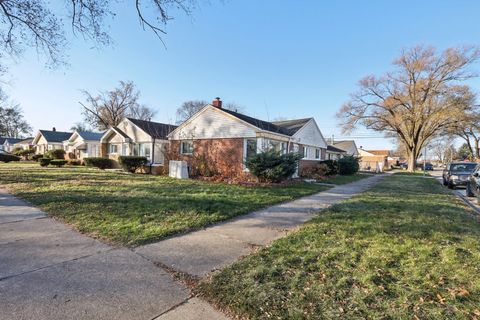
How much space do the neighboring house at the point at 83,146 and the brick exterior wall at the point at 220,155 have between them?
55.8 ft

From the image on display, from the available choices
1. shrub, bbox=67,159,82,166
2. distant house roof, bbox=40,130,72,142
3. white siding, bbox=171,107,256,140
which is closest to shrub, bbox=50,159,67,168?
shrub, bbox=67,159,82,166

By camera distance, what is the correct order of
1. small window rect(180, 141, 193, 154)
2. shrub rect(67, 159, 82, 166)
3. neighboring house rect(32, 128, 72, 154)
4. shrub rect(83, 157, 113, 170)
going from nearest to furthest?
1. small window rect(180, 141, 193, 154)
2. shrub rect(83, 157, 113, 170)
3. shrub rect(67, 159, 82, 166)
4. neighboring house rect(32, 128, 72, 154)

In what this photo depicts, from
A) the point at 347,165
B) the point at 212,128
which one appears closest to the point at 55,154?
the point at 212,128

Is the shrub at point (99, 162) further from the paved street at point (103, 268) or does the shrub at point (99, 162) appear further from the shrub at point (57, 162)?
the paved street at point (103, 268)

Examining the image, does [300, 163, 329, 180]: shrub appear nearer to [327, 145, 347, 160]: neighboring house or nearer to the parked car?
the parked car

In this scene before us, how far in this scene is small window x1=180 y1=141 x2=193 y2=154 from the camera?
18172mm

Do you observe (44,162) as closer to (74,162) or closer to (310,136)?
(74,162)

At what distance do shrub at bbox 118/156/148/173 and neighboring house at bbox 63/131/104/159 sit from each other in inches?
445

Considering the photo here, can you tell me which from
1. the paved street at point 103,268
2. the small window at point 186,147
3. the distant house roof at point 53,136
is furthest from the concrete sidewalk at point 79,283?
the distant house roof at point 53,136

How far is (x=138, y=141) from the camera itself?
22266 mm

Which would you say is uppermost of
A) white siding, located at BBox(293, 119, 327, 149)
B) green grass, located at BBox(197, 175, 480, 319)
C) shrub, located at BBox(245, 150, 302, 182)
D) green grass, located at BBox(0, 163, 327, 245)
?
white siding, located at BBox(293, 119, 327, 149)

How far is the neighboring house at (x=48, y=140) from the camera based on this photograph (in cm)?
4003

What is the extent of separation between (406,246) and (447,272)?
984mm

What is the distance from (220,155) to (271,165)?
4.84m
